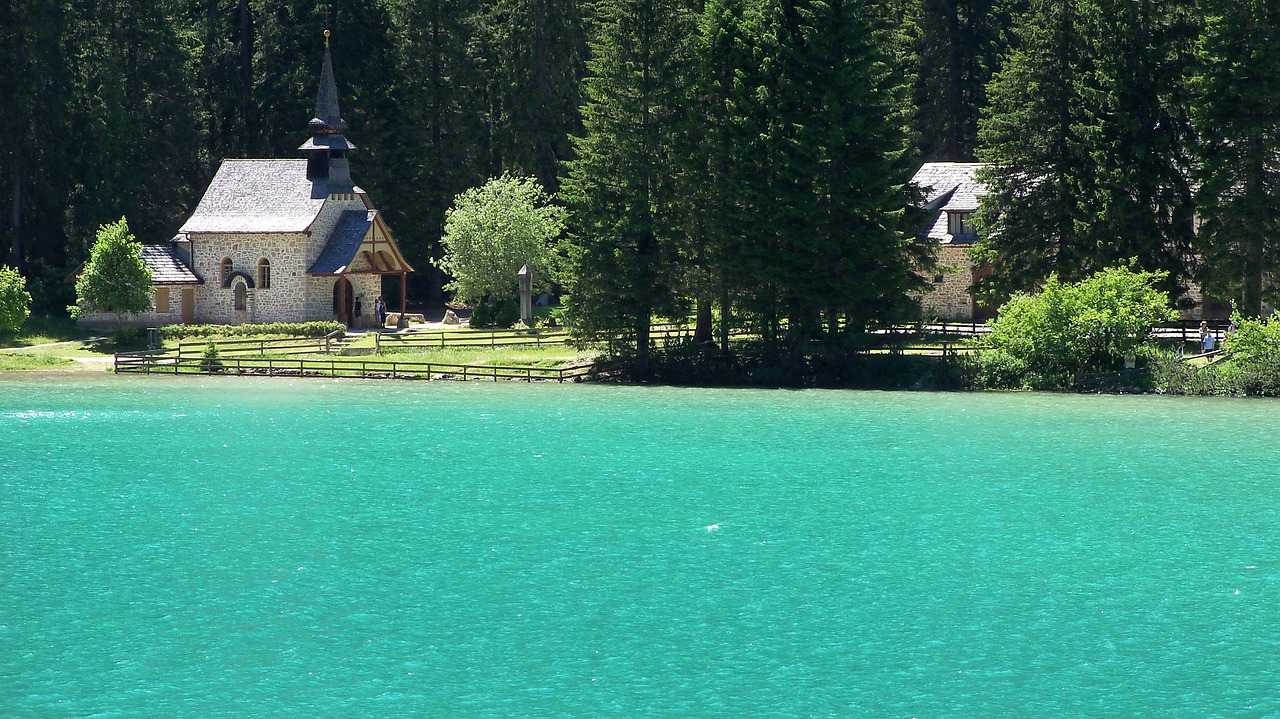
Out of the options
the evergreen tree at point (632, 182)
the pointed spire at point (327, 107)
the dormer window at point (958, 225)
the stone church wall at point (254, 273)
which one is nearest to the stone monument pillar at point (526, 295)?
the stone church wall at point (254, 273)

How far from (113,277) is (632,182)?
2689 centimetres

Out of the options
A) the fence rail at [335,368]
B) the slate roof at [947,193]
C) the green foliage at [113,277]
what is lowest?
the fence rail at [335,368]

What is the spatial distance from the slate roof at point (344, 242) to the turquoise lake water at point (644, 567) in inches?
1129

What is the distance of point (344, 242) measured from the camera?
7388 cm

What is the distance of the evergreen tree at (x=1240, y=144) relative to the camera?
50.2 metres

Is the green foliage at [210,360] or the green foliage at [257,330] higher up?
the green foliage at [257,330]

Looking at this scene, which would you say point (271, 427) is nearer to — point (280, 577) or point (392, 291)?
point (280, 577)

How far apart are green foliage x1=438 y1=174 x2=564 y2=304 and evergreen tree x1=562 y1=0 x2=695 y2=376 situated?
17862mm

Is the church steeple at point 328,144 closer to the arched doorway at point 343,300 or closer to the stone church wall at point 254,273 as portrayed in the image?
the stone church wall at point 254,273

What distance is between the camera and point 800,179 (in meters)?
53.2

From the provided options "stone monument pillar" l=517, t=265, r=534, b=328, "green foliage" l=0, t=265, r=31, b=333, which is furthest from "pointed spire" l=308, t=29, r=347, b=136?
"green foliage" l=0, t=265, r=31, b=333

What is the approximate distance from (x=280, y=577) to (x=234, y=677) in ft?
17.9

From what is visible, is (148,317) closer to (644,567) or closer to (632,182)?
(632,182)

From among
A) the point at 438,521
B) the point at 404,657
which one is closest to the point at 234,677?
the point at 404,657
